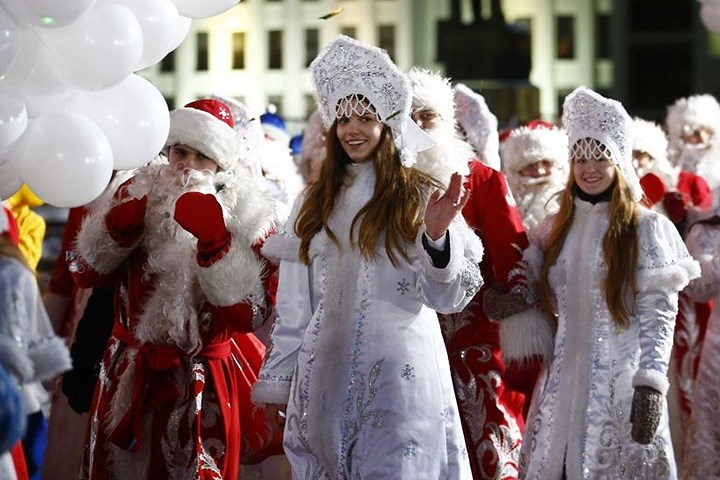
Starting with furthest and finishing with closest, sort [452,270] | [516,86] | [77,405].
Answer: [516,86] < [77,405] < [452,270]

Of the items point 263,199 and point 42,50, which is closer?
point 42,50

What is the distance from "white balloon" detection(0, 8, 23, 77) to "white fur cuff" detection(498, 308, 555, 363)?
2359 millimetres

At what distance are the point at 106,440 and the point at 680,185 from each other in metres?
4.81

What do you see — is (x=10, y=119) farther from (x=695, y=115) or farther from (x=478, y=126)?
(x=695, y=115)

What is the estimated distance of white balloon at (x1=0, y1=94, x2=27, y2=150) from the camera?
191 inches

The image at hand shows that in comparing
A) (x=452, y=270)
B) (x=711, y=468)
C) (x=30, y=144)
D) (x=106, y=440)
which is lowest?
(x=711, y=468)

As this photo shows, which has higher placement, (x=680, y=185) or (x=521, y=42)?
(x=521, y=42)

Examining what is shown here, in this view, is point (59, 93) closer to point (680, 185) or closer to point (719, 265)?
point (719, 265)

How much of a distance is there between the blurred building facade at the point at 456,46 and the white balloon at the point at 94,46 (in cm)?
1676

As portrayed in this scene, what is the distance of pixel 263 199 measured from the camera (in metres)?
5.98

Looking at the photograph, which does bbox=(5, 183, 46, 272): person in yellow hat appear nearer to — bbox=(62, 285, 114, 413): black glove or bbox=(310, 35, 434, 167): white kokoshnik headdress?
bbox=(62, 285, 114, 413): black glove

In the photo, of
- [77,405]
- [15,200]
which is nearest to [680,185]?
[15,200]

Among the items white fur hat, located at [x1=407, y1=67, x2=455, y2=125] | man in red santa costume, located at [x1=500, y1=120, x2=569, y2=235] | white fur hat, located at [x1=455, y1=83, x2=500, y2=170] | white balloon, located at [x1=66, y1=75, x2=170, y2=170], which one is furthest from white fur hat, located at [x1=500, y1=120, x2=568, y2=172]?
white balloon, located at [x1=66, y1=75, x2=170, y2=170]

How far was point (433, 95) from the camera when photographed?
22.2 feet
